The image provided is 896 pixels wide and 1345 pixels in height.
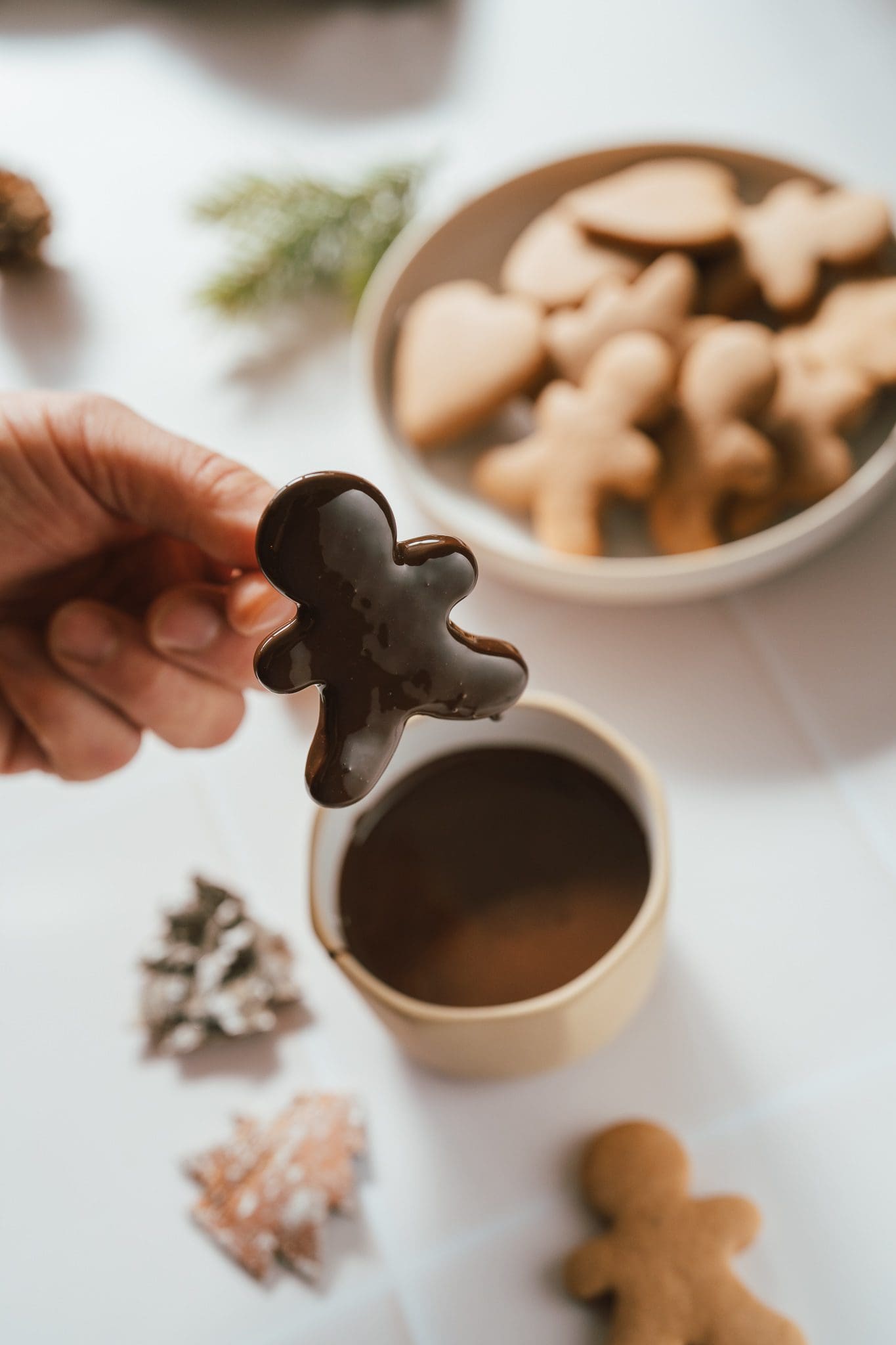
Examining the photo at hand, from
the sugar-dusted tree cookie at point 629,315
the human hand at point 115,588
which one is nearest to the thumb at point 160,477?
the human hand at point 115,588

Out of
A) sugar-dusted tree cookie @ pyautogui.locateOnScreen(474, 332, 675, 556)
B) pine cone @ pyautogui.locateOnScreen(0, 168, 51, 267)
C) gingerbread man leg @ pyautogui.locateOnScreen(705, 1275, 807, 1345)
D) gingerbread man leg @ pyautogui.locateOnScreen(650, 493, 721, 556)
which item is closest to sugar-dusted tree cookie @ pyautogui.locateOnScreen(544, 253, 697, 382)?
sugar-dusted tree cookie @ pyautogui.locateOnScreen(474, 332, 675, 556)

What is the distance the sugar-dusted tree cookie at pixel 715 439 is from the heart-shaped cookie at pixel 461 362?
125 millimetres

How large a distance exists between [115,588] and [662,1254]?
605 millimetres

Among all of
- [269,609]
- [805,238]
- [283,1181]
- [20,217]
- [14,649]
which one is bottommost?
[283,1181]

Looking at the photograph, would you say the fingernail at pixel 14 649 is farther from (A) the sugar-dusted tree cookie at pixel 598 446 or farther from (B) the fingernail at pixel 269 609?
(A) the sugar-dusted tree cookie at pixel 598 446

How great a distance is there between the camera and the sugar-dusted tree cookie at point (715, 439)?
2.64 feet

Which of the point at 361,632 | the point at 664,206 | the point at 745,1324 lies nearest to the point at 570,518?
the point at 664,206

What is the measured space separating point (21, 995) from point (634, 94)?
37.8 inches

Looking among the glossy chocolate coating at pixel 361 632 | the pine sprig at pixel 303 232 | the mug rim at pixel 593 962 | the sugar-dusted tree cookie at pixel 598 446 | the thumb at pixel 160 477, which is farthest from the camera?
the pine sprig at pixel 303 232

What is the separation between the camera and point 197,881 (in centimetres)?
76

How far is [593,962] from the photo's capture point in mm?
641

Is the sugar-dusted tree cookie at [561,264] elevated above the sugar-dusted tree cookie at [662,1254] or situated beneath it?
elevated above

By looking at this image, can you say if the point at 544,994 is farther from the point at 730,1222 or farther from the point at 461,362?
the point at 461,362

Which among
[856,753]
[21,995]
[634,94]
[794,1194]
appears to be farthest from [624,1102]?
[634,94]
